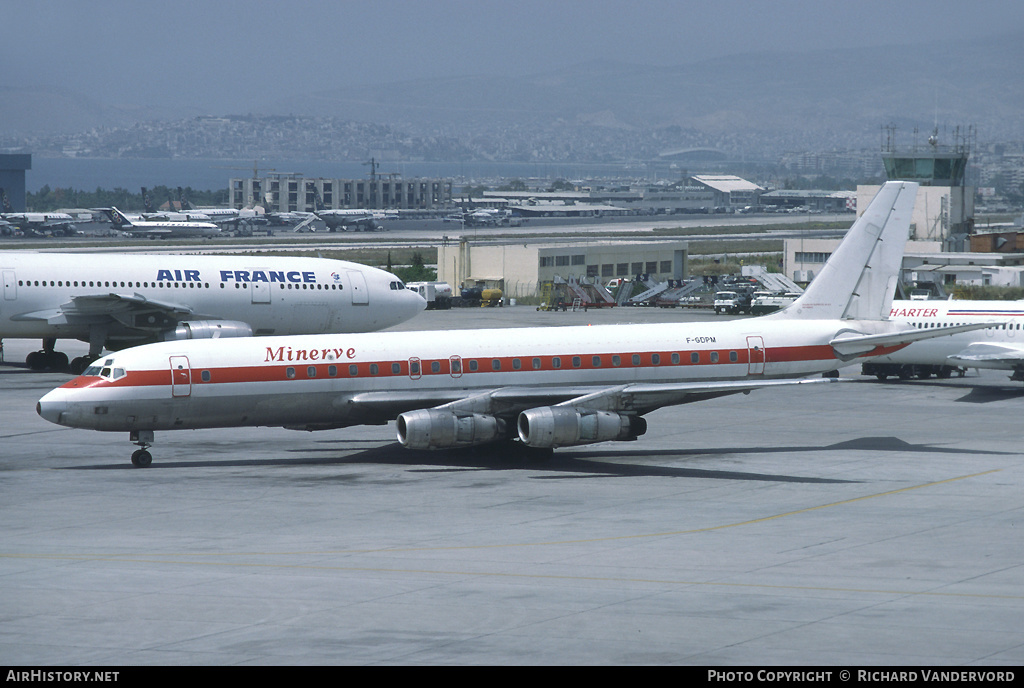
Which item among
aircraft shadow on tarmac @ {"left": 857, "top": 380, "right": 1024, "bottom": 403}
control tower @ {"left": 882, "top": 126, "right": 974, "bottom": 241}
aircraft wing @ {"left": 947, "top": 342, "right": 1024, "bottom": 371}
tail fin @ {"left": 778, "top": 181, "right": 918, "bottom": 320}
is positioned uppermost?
control tower @ {"left": 882, "top": 126, "right": 974, "bottom": 241}

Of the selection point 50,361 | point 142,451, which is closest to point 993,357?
point 142,451

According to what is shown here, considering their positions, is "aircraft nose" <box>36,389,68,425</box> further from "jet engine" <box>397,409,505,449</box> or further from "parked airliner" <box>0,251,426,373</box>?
"parked airliner" <box>0,251,426,373</box>

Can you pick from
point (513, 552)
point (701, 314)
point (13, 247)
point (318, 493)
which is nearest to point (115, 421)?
point (318, 493)

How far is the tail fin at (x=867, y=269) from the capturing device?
141ft

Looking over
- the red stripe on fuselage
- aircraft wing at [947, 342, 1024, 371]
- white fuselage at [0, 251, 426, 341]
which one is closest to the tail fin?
the red stripe on fuselage

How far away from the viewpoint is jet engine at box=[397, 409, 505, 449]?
35312mm

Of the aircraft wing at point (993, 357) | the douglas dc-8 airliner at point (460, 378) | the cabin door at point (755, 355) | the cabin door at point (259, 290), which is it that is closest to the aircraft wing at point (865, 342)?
the douglas dc-8 airliner at point (460, 378)

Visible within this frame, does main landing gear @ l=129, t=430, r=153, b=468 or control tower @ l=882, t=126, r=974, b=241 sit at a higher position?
control tower @ l=882, t=126, r=974, b=241

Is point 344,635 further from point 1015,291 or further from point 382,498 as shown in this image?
point 1015,291

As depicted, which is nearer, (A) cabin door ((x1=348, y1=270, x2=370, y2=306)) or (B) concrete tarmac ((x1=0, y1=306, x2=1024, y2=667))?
(B) concrete tarmac ((x1=0, y1=306, x2=1024, y2=667))

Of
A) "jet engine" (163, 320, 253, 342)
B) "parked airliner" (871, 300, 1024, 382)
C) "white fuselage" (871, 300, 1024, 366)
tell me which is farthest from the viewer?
"white fuselage" (871, 300, 1024, 366)

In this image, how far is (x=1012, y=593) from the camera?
2275 centimetres

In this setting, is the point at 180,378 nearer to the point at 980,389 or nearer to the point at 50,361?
the point at 50,361

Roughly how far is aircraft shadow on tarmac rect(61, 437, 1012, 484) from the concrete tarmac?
16cm
